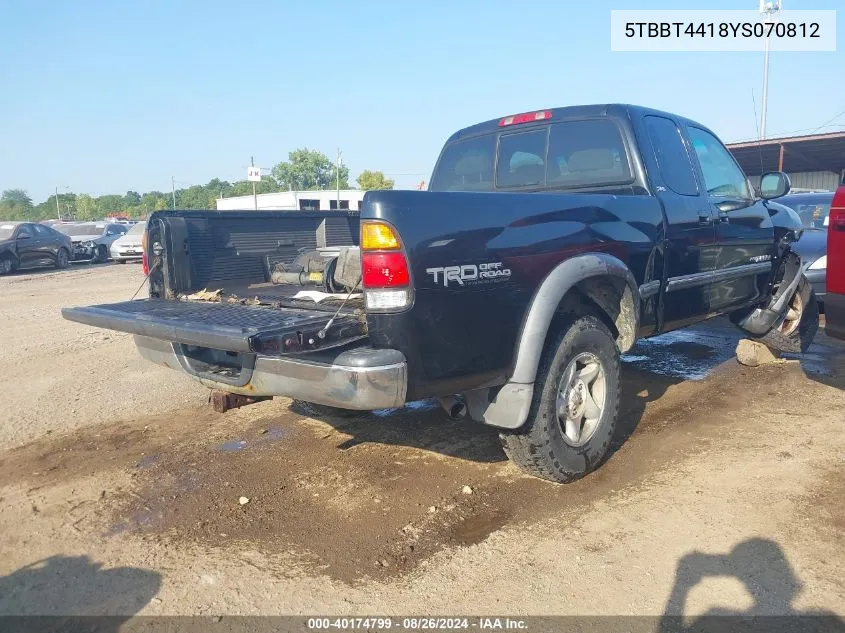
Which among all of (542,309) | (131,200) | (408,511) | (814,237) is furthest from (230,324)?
(131,200)

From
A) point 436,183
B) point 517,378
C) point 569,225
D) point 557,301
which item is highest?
point 436,183

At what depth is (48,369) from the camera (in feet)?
21.1

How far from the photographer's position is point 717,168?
17.0 feet

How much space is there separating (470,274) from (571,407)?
1.19 m

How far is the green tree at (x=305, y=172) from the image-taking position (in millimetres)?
84062

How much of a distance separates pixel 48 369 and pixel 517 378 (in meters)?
5.30

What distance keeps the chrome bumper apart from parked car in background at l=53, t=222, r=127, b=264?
21358 mm

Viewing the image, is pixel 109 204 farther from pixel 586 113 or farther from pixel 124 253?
pixel 586 113

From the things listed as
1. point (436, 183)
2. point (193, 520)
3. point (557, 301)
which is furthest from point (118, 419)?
point (557, 301)

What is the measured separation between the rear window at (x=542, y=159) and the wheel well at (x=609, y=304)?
849mm

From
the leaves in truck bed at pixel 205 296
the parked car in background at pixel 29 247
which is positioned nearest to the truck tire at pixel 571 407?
the leaves in truck bed at pixel 205 296

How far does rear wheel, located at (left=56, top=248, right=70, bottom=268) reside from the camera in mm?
19328

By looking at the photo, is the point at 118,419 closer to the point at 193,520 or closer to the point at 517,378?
the point at 193,520

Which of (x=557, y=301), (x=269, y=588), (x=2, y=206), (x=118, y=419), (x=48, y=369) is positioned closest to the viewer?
(x=269, y=588)
